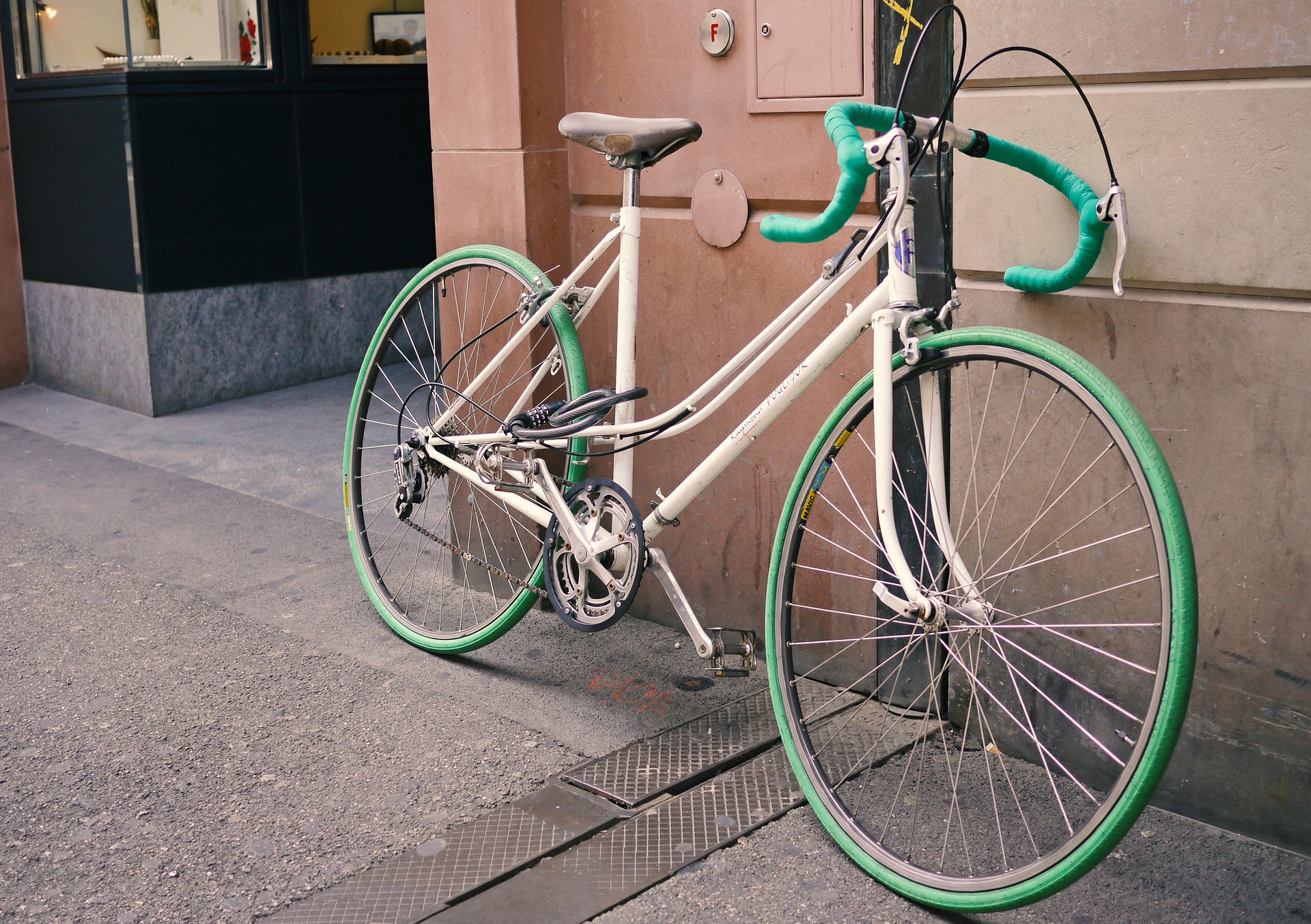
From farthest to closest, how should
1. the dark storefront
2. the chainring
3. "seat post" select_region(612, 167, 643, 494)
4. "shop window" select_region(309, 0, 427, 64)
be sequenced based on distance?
"shop window" select_region(309, 0, 427, 64)
the dark storefront
"seat post" select_region(612, 167, 643, 494)
the chainring

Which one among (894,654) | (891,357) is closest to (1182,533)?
(891,357)

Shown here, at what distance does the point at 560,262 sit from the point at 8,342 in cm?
502

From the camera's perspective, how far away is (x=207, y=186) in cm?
700

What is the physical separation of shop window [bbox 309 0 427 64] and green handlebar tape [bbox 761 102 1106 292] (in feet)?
18.3

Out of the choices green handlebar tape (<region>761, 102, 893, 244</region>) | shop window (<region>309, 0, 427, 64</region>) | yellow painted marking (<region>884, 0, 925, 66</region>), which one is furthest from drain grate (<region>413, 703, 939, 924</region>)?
shop window (<region>309, 0, 427, 64</region>)

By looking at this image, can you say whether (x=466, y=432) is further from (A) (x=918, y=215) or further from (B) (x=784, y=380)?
(A) (x=918, y=215)

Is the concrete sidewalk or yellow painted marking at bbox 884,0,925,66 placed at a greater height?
yellow painted marking at bbox 884,0,925,66

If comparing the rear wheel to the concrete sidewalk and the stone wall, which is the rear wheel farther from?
the stone wall

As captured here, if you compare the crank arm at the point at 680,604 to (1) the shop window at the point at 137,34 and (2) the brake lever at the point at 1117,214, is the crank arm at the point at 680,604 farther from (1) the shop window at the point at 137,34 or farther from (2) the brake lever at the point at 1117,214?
(1) the shop window at the point at 137,34

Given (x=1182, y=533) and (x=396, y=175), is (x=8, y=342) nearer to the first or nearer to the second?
(x=396, y=175)

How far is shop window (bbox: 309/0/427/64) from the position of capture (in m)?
7.58

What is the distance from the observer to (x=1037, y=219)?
2883mm

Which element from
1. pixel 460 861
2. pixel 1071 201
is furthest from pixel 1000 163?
pixel 460 861

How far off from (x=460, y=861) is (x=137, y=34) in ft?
18.3
